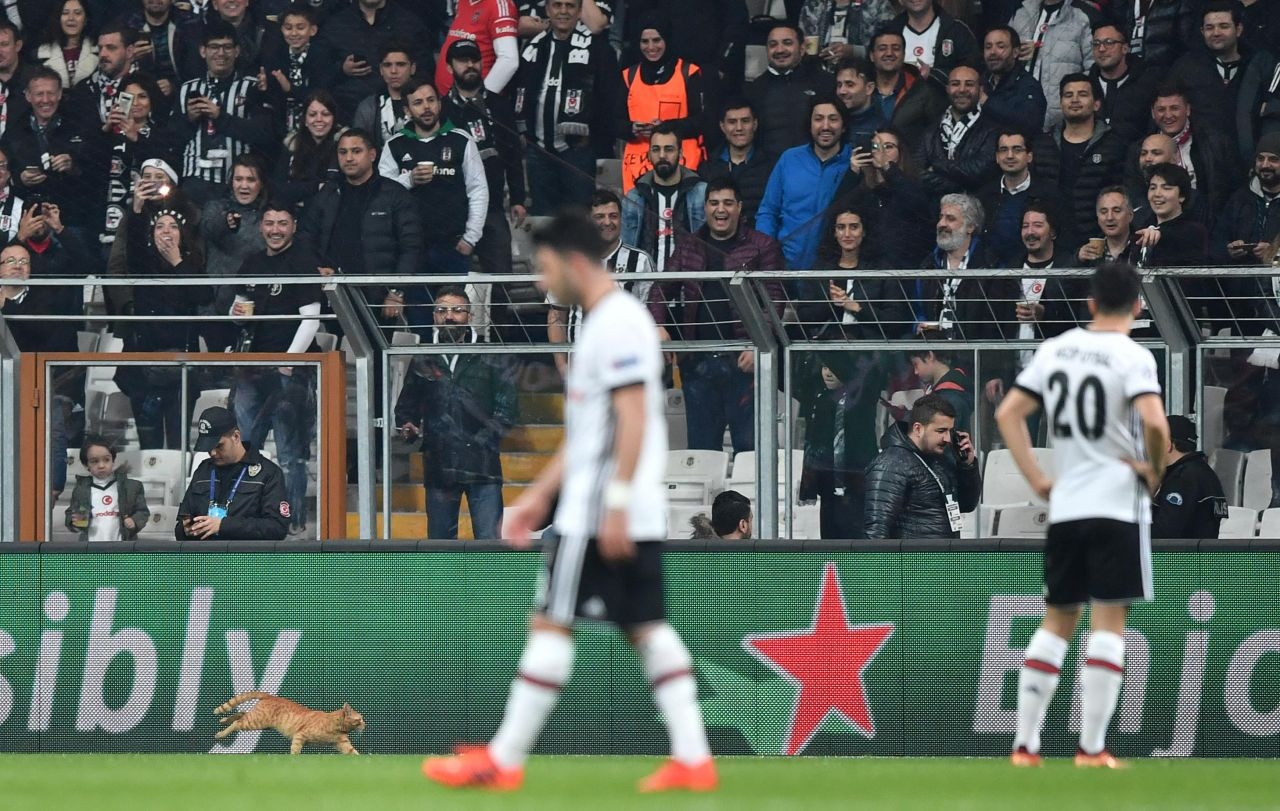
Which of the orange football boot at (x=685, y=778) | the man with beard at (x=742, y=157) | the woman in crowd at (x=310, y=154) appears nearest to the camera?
the orange football boot at (x=685, y=778)

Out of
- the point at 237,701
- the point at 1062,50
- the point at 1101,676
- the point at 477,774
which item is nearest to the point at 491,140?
the point at 1062,50

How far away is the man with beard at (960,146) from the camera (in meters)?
13.1

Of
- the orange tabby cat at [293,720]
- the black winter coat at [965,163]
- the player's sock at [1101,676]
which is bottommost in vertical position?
the orange tabby cat at [293,720]

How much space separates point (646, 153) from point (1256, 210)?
460cm

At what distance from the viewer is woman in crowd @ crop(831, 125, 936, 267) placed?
12.3m

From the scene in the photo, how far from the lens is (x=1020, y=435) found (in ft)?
22.6

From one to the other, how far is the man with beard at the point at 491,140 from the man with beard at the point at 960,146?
10.1 ft

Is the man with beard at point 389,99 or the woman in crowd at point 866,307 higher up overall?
the man with beard at point 389,99

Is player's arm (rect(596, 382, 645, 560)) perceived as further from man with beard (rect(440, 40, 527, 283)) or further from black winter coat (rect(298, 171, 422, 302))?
man with beard (rect(440, 40, 527, 283))

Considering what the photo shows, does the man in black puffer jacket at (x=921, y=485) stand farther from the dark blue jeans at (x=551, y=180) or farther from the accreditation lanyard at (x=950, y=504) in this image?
the dark blue jeans at (x=551, y=180)

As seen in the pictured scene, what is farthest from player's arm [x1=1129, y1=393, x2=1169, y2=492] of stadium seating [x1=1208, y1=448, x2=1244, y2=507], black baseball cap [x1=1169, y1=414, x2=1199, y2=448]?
stadium seating [x1=1208, y1=448, x2=1244, y2=507]

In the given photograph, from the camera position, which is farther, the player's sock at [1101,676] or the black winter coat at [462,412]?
the black winter coat at [462,412]

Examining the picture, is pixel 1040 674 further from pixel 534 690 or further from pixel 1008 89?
pixel 1008 89

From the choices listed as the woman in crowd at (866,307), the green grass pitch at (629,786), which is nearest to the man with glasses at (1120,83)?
the woman in crowd at (866,307)
